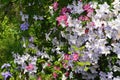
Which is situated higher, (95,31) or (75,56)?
(95,31)

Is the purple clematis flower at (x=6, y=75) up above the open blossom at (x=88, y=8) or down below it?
below

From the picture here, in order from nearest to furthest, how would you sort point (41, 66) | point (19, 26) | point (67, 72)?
point (67, 72) < point (41, 66) < point (19, 26)

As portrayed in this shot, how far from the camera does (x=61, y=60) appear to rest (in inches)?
168

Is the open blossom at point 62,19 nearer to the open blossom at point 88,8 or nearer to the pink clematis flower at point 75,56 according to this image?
the open blossom at point 88,8

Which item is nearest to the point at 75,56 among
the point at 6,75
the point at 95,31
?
the point at 95,31

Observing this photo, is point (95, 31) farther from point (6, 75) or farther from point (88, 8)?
point (6, 75)

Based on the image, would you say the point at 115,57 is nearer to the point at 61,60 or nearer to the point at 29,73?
the point at 61,60

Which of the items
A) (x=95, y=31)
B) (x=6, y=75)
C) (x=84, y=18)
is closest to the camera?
(x=95, y=31)

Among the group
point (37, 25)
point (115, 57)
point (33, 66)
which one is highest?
point (37, 25)

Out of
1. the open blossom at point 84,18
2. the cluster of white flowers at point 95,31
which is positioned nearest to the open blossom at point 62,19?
the cluster of white flowers at point 95,31

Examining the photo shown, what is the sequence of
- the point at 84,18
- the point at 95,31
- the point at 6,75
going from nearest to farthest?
the point at 95,31 < the point at 84,18 < the point at 6,75

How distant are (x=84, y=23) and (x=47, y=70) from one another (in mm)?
755

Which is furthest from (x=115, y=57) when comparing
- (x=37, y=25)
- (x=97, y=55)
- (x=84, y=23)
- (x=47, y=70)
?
(x=37, y=25)

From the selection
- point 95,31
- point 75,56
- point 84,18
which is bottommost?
point 75,56
